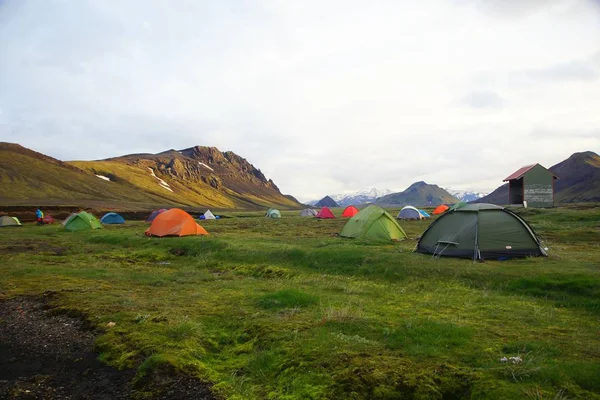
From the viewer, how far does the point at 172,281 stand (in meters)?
16.0

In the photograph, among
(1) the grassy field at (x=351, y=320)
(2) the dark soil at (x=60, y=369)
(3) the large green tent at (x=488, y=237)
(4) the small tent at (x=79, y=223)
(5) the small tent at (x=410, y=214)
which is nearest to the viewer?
(1) the grassy field at (x=351, y=320)

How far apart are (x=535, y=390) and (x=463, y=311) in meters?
5.02

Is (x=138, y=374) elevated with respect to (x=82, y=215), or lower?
lower

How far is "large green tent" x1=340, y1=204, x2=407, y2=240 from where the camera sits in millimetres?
26995

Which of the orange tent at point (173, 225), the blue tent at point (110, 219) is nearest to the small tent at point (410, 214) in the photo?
the orange tent at point (173, 225)

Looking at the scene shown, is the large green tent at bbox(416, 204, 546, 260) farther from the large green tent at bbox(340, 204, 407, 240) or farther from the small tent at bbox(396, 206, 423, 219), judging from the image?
the small tent at bbox(396, 206, 423, 219)

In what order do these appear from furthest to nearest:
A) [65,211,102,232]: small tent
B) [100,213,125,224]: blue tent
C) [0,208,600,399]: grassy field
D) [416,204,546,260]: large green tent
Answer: [100,213,125,224]: blue tent, [65,211,102,232]: small tent, [416,204,546,260]: large green tent, [0,208,600,399]: grassy field

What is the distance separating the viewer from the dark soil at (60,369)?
668 cm

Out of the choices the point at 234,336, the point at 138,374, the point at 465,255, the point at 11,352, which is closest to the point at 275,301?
the point at 234,336

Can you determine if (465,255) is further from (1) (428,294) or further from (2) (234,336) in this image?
(2) (234,336)

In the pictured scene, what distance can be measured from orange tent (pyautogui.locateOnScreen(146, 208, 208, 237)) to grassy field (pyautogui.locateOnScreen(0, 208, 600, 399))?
1012 centimetres

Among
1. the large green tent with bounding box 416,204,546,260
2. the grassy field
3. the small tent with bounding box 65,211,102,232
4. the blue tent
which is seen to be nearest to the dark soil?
the grassy field

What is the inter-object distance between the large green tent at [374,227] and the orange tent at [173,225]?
12983 millimetres

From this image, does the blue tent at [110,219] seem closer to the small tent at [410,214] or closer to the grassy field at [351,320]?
the grassy field at [351,320]
